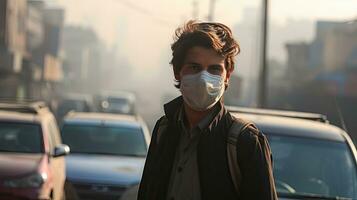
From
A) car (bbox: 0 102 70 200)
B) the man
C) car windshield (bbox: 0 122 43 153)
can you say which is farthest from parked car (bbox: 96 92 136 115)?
the man

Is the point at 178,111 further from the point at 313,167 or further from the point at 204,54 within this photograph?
the point at 313,167

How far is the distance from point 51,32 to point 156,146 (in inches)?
3645

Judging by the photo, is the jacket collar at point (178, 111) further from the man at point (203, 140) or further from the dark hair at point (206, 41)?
the dark hair at point (206, 41)

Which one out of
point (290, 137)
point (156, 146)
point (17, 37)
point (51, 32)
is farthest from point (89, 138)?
point (51, 32)

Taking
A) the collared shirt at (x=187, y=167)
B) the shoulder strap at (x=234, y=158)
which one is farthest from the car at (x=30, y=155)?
the shoulder strap at (x=234, y=158)

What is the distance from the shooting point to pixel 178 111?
148 inches

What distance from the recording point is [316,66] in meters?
66.9

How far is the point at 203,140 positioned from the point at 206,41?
16.7 inches

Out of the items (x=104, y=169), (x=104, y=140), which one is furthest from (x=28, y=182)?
(x=104, y=140)

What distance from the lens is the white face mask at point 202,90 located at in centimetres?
353

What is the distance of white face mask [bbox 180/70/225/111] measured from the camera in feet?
11.6

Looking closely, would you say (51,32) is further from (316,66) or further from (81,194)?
Answer: (81,194)

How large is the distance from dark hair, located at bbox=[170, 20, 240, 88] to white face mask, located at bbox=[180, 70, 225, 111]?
4.0 inches

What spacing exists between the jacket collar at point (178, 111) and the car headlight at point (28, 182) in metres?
5.72
